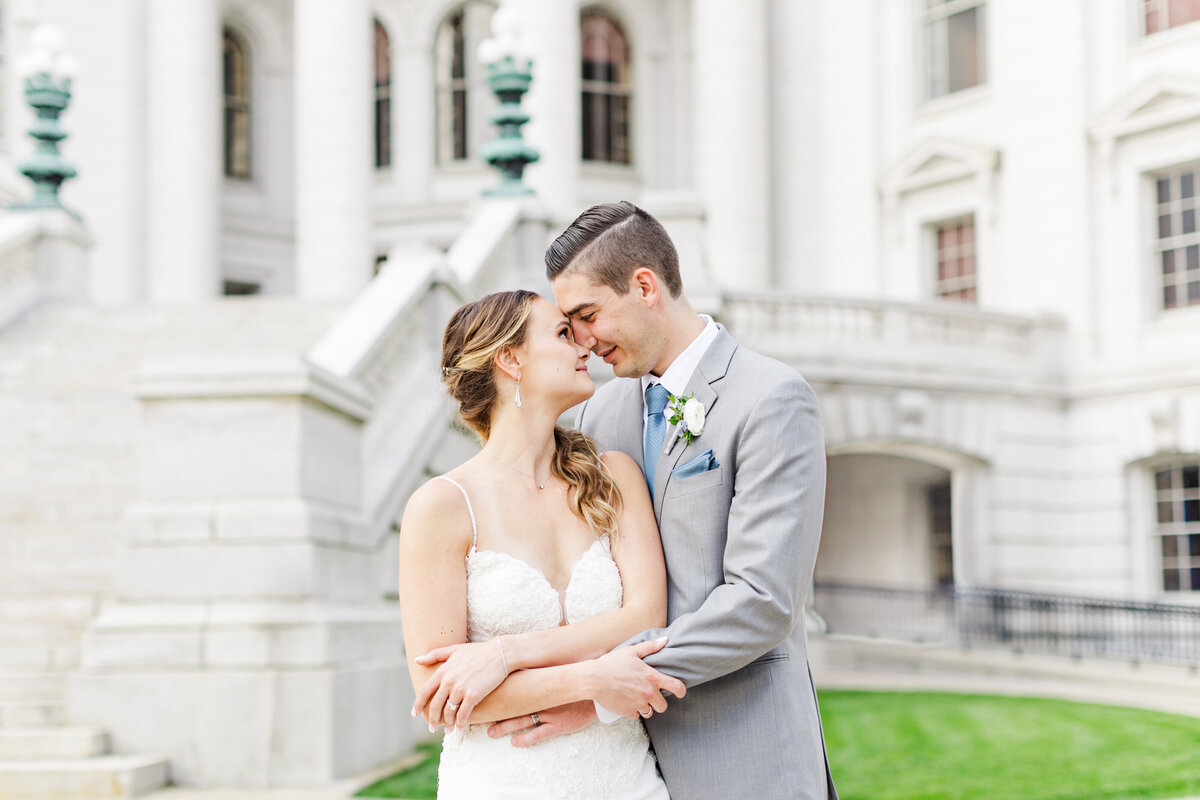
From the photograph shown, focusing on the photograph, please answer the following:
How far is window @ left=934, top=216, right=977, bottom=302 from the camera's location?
84.7ft

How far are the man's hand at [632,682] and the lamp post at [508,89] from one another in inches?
515

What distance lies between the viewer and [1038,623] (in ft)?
68.3

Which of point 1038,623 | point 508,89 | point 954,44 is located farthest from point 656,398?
point 954,44

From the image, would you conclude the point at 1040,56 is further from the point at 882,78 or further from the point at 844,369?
the point at 844,369

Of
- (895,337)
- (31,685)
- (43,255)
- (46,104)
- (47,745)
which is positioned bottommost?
(47,745)

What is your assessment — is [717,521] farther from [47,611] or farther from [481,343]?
[47,611]

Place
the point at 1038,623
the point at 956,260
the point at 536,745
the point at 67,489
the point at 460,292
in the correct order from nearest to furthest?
the point at 536,745 → the point at 67,489 → the point at 460,292 → the point at 1038,623 → the point at 956,260

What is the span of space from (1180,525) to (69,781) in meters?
19.3

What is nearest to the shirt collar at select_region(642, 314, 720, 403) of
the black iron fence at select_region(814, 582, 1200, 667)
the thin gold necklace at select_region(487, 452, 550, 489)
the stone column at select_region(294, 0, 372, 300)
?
the thin gold necklace at select_region(487, 452, 550, 489)

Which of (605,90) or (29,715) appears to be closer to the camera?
(29,715)

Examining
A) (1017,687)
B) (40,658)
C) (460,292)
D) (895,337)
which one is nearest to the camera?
(40,658)

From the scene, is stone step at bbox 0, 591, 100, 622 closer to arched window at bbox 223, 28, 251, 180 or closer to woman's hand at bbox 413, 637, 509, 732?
woman's hand at bbox 413, 637, 509, 732

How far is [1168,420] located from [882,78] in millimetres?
9435

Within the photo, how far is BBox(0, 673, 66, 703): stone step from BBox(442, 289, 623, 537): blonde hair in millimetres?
5898
